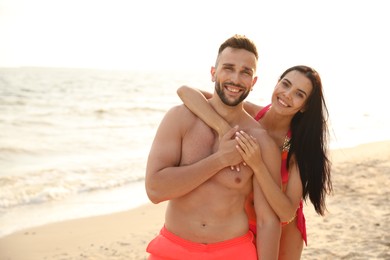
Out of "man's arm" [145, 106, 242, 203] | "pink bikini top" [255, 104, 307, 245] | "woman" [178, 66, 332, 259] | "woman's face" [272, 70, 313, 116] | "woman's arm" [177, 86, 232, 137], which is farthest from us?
"pink bikini top" [255, 104, 307, 245]

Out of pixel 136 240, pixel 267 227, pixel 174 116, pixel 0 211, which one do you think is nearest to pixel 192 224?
pixel 267 227

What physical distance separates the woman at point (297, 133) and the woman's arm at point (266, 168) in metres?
0.11

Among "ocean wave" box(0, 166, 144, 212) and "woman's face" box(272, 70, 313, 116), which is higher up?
"woman's face" box(272, 70, 313, 116)

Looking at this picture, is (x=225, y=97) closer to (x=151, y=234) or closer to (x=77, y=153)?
(x=151, y=234)

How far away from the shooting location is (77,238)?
23.0ft

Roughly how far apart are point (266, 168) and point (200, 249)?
26.3 inches

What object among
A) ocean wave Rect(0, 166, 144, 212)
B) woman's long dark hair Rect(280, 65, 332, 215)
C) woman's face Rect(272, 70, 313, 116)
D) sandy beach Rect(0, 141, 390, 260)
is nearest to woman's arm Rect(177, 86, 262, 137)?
woman's face Rect(272, 70, 313, 116)

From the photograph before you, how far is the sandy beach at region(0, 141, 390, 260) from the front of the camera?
637 cm

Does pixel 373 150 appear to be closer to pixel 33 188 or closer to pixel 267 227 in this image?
pixel 33 188

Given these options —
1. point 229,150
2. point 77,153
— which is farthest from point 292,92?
point 77,153

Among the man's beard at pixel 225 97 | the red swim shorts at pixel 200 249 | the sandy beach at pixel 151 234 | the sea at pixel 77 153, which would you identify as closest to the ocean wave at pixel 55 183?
the sea at pixel 77 153

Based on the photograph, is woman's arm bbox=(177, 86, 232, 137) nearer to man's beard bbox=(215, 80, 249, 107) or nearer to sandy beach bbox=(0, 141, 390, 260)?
man's beard bbox=(215, 80, 249, 107)

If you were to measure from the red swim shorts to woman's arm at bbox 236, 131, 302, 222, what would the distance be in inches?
12.2

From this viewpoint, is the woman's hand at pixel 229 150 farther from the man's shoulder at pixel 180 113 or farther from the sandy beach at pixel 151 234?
the sandy beach at pixel 151 234
